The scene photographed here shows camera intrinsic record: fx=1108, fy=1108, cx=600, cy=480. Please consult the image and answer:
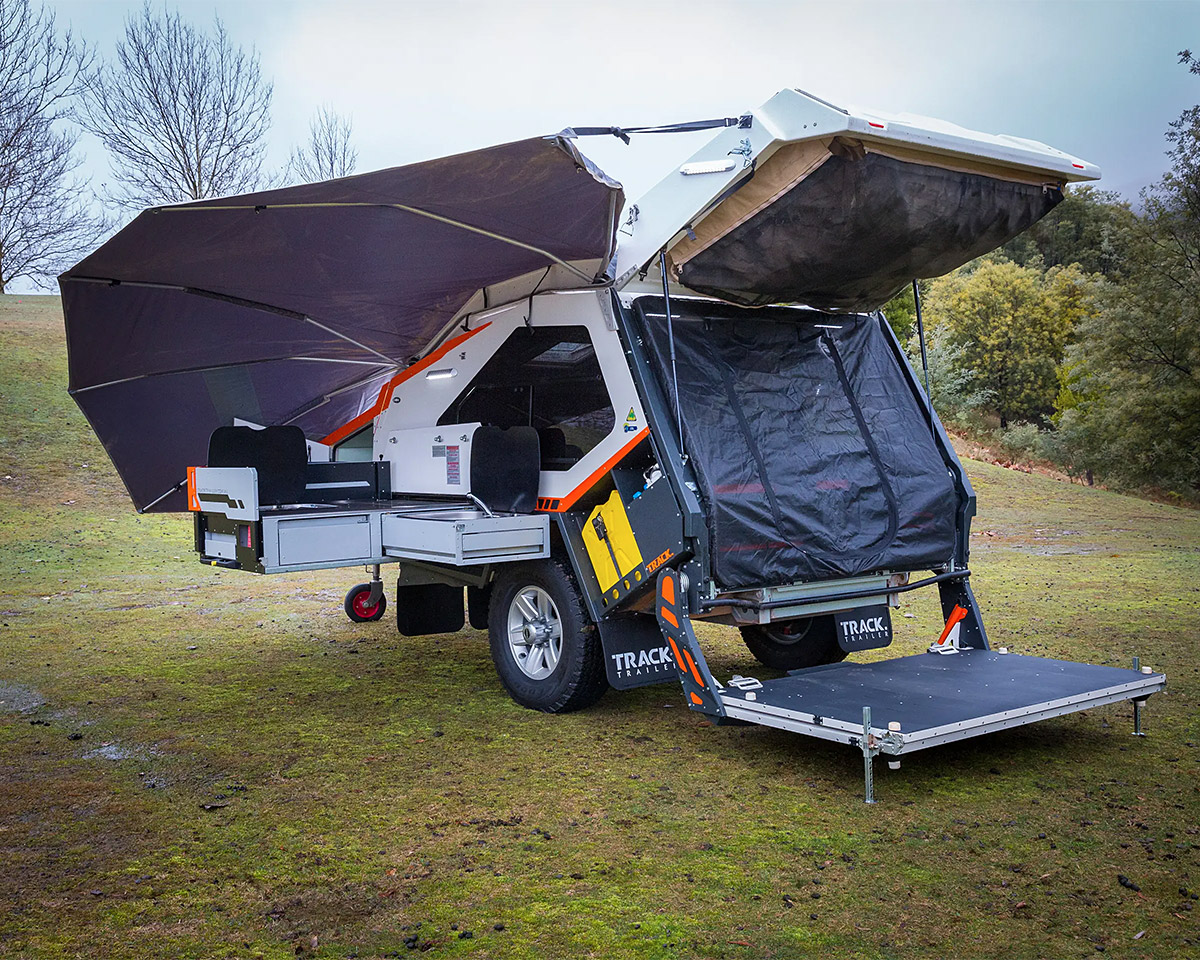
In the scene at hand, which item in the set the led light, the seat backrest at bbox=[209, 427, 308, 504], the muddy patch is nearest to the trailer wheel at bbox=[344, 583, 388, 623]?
the seat backrest at bbox=[209, 427, 308, 504]

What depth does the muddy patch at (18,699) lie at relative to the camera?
6516mm

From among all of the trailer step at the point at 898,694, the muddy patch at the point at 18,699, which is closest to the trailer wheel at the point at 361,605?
the muddy patch at the point at 18,699

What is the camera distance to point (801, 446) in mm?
6098

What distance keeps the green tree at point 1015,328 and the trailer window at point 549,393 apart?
4151 centimetres

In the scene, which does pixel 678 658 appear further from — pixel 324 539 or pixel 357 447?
pixel 357 447

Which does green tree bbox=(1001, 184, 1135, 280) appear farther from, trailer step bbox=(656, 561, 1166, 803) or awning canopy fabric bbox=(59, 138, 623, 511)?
trailer step bbox=(656, 561, 1166, 803)

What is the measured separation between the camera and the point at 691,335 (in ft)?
20.0

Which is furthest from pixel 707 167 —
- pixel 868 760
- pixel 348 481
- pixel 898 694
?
pixel 348 481

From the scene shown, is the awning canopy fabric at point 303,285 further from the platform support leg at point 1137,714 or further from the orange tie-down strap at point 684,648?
the platform support leg at point 1137,714

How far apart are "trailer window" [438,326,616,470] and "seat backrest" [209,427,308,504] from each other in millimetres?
1387

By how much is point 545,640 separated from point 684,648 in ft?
4.03

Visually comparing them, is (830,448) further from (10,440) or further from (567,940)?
(10,440)

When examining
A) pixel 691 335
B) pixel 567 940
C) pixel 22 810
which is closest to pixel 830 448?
pixel 691 335

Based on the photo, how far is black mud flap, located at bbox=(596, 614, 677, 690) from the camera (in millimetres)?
5875
